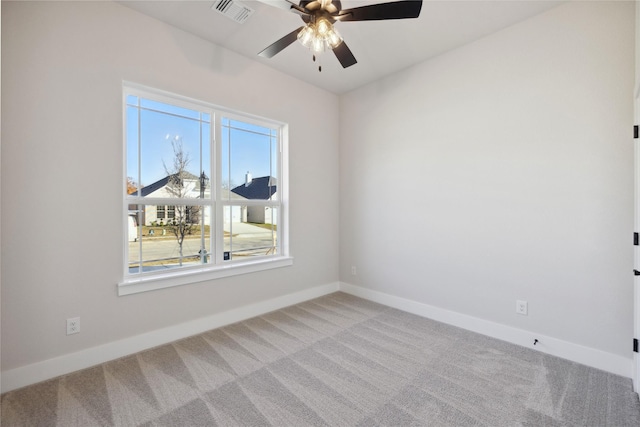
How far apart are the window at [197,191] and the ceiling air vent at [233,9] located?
87cm

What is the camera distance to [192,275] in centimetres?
278

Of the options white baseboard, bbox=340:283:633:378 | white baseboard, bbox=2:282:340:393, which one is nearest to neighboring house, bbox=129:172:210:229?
white baseboard, bbox=2:282:340:393

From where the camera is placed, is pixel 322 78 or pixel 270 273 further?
pixel 322 78

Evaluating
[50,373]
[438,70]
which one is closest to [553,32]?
[438,70]

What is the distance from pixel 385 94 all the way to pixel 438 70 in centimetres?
69

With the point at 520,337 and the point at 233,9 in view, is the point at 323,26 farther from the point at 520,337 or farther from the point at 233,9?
the point at 520,337

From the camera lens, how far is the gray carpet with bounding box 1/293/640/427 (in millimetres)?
1704

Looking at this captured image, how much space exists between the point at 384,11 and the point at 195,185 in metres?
2.29

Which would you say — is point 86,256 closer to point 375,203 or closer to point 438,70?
point 375,203

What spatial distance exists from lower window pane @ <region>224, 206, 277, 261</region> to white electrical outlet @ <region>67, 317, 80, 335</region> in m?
1.32

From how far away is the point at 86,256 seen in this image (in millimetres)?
2223

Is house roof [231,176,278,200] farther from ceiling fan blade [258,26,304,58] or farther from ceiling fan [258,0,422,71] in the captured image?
ceiling fan [258,0,422,71]

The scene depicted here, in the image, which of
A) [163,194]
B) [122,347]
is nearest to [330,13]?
[163,194]

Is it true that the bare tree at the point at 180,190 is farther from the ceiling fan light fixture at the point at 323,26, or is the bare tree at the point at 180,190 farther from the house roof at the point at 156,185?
the ceiling fan light fixture at the point at 323,26
